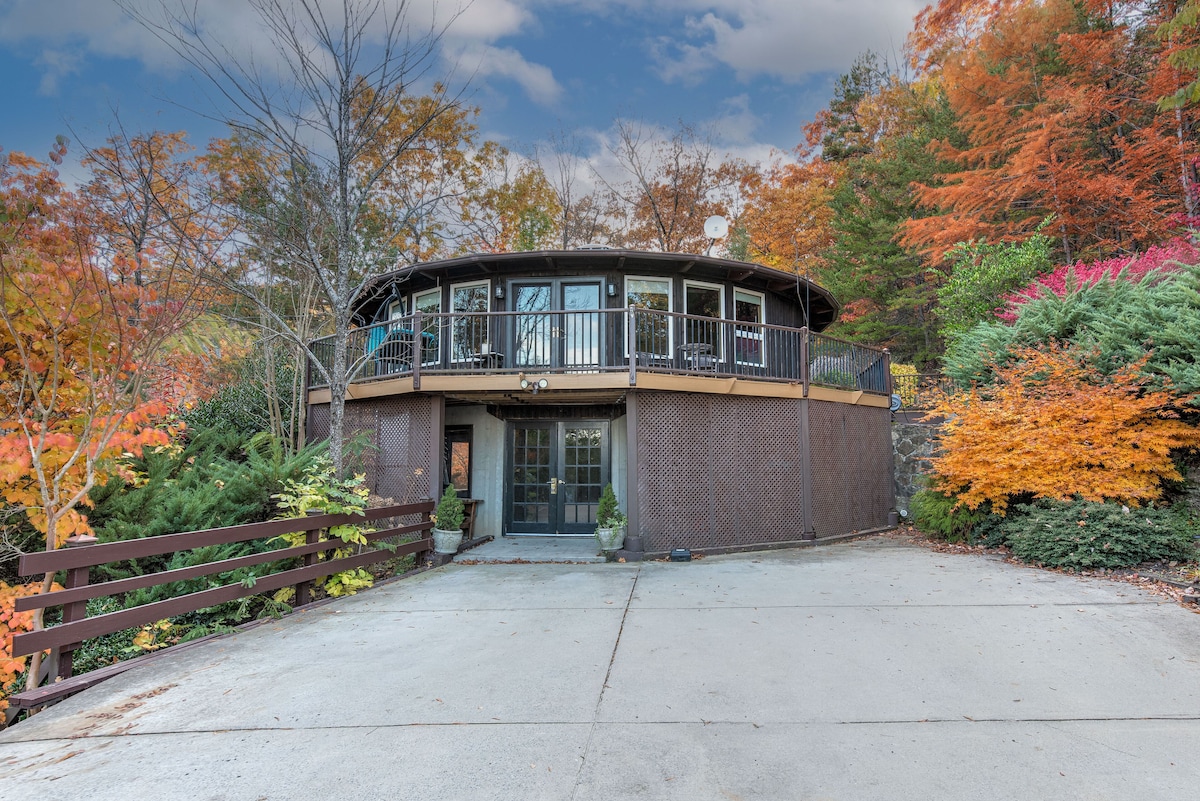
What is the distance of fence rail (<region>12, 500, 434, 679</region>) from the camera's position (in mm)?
3682

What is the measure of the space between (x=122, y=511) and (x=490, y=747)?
6.32 meters

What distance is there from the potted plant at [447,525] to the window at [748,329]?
5.35 metres

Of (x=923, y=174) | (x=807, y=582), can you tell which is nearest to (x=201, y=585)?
(x=807, y=582)

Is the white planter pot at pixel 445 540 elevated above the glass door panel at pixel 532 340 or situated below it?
below

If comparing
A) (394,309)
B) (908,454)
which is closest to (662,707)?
(908,454)

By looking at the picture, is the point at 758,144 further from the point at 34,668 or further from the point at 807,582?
the point at 34,668

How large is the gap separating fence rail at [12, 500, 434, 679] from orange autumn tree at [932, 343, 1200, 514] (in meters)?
8.20

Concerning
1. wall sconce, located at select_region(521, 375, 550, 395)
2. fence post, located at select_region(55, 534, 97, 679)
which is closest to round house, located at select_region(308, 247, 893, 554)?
wall sconce, located at select_region(521, 375, 550, 395)

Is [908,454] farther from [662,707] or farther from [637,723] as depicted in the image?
[637,723]

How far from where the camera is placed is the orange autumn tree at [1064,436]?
6.95 m

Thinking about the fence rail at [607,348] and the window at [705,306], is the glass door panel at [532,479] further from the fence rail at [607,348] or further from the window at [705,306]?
the window at [705,306]

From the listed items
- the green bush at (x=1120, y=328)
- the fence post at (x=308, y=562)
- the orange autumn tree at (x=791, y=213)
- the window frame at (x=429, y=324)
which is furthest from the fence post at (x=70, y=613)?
the orange autumn tree at (x=791, y=213)

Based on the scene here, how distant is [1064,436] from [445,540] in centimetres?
840

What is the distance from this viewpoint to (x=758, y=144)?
23219mm
